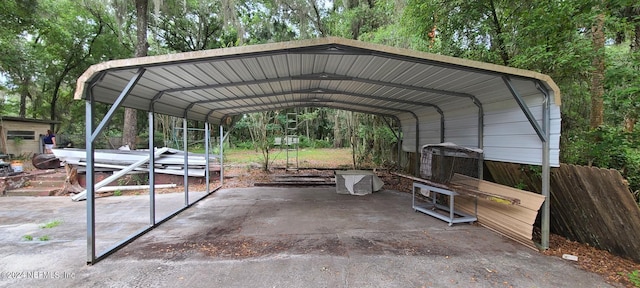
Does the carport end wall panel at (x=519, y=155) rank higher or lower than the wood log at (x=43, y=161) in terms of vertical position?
higher

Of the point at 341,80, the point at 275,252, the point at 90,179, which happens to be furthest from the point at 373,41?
the point at 90,179

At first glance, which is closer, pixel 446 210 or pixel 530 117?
pixel 530 117

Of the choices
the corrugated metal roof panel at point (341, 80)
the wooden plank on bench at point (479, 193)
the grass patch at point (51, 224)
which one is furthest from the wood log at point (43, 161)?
the wooden plank on bench at point (479, 193)

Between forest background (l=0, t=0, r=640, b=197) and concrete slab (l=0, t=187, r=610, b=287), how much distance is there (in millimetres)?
2005

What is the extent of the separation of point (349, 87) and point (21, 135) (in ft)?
47.8

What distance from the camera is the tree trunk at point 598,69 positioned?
12.4ft

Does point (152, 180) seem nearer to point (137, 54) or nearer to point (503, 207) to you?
point (503, 207)

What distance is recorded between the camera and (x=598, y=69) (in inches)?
157

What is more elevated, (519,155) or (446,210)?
(519,155)

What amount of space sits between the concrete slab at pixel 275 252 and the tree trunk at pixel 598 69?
2857mm

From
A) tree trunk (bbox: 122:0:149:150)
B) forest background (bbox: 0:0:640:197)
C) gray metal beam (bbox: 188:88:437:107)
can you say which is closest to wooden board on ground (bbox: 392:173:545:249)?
forest background (bbox: 0:0:640:197)

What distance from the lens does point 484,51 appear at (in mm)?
5234

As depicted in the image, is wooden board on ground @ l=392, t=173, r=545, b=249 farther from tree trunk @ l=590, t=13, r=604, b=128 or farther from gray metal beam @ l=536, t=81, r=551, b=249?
tree trunk @ l=590, t=13, r=604, b=128

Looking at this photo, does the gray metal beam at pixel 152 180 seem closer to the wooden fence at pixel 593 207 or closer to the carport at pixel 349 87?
the carport at pixel 349 87
